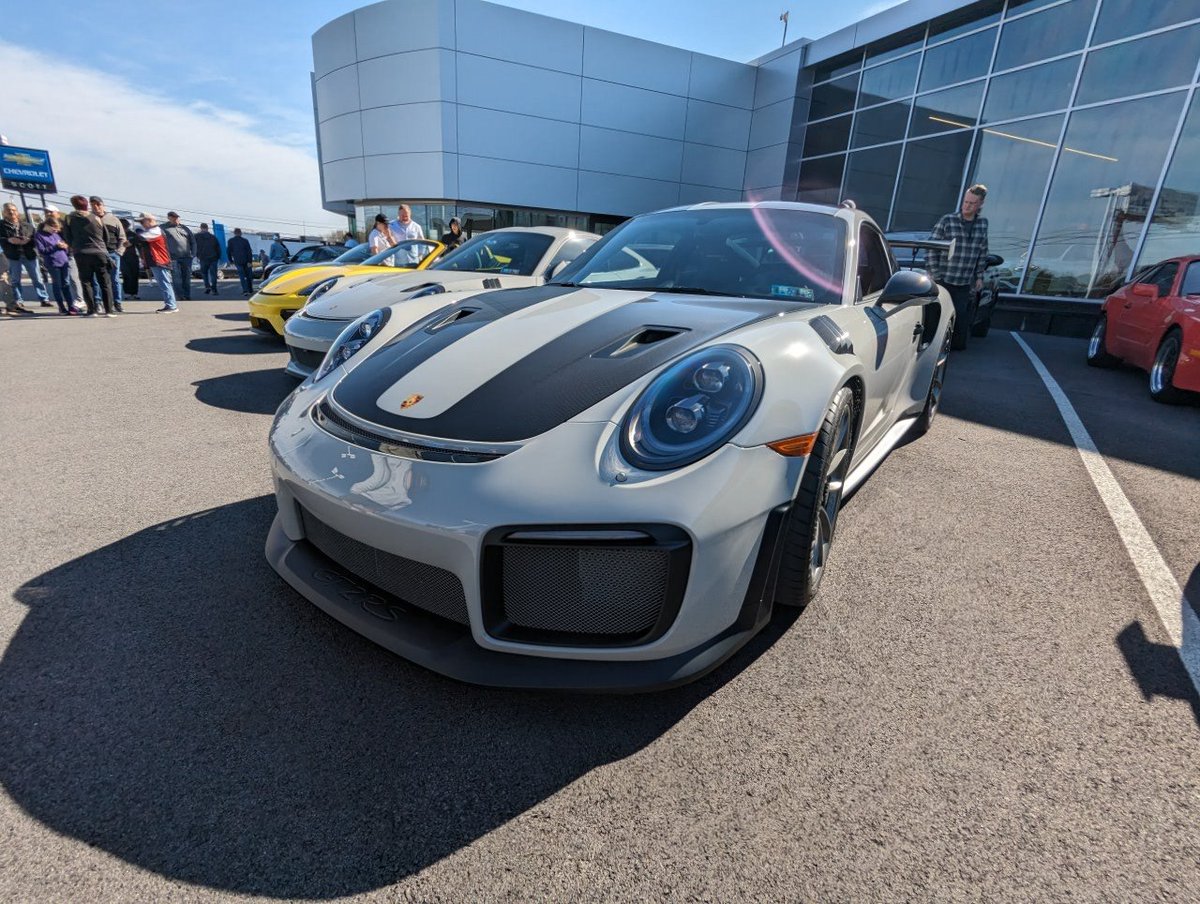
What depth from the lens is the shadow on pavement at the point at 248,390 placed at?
4.21 m

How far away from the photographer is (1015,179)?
12.2 m

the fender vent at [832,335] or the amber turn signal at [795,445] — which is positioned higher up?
the fender vent at [832,335]

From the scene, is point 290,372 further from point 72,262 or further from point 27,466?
point 72,262

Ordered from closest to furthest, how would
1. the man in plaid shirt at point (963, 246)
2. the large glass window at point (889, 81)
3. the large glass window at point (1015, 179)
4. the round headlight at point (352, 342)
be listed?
1. the round headlight at point (352, 342)
2. the man in plaid shirt at point (963, 246)
3. the large glass window at point (1015, 179)
4. the large glass window at point (889, 81)

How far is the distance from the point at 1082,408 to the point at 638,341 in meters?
5.10

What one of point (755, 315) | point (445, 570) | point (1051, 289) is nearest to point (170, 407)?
point (445, 570)

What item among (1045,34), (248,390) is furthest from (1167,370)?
(1045,34)

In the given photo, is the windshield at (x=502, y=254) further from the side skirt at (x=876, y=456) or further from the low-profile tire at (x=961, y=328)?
the low-profile tire at (x=961, y=328)

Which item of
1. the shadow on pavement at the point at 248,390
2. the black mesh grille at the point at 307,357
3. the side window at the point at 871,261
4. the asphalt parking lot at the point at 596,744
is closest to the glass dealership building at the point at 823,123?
the side window at the point at 871,261

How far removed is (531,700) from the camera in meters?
1.60

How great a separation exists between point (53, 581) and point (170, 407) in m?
2.50

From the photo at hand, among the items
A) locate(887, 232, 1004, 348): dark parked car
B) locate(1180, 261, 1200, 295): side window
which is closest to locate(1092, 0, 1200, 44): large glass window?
locate(887, 232, 1004, 348): dark parked car

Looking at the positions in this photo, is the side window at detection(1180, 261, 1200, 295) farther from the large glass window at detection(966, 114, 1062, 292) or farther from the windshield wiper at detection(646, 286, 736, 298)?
the large glass window at detection(966, 114, 1062, 292)

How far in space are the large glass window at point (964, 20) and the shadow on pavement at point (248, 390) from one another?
1577 centimetres
